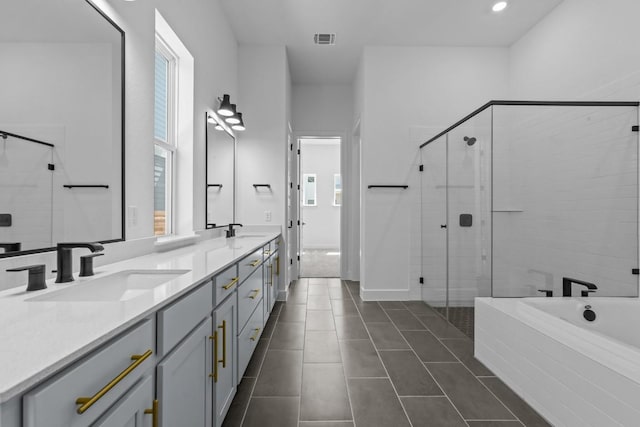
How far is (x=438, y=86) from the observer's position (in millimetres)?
3910

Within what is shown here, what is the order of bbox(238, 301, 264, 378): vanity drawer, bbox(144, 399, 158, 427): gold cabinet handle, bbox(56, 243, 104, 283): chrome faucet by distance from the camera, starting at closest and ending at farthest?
bbox(144, 399, 158, 427): gold cabinet handle < bbox(56, 243, 104, 283): chrome faucet < bbox(238, 301, 264, 378): vanity drawer

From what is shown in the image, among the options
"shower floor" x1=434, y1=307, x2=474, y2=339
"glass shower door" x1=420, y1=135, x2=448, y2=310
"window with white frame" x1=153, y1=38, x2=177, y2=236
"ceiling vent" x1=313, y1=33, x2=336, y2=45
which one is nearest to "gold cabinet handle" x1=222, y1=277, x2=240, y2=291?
"window with white frame" x1=153, y1=38, x2=177, y2=236

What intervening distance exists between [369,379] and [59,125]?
6.83 feet

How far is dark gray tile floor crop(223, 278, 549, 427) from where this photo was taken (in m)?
1.68

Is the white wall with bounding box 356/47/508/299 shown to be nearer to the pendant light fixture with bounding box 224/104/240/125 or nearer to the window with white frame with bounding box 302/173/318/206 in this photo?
the pendant light fixture with bounding box 224/104/240/125

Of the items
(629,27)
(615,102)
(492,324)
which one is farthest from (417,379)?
(629,27)

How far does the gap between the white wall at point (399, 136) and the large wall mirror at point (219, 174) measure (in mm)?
1554

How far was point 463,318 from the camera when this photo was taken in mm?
2898

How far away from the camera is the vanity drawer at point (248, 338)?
1864 millimetres

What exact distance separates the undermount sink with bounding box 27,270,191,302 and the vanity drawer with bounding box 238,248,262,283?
513mm

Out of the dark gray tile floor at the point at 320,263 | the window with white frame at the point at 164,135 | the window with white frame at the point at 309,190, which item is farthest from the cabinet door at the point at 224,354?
the window with white frame at the point at 309,190

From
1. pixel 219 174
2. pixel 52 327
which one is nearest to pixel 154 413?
pixel 52 327

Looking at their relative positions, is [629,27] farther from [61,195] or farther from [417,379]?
[61,195]

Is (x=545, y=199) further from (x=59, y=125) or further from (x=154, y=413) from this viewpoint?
(x=59, y=125)
